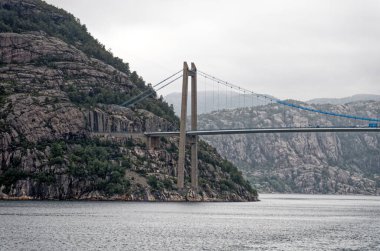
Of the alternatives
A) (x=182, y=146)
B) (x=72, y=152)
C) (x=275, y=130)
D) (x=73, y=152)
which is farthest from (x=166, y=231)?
(x=73, y=152)

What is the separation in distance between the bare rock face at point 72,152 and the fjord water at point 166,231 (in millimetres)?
27338

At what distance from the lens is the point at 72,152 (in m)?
175

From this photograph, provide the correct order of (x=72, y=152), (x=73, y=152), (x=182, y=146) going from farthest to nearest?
(x=182, y=146)
(x=73, y=152)
(x=72, y=152)

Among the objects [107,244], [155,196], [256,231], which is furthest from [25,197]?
[107,244]

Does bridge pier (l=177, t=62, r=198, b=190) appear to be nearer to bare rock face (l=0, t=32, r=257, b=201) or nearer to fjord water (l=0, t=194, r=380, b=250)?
bare rock face (l=0, t=32, r=257, b=201)

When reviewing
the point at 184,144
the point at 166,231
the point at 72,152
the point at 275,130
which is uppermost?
the point at 275,130

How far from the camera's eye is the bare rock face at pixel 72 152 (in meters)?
164

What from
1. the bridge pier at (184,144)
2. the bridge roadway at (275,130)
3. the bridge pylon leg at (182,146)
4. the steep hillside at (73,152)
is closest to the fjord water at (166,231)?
the steep hillside at (73,152)

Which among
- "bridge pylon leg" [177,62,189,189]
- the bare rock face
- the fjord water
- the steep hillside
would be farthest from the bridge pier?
the fjord water

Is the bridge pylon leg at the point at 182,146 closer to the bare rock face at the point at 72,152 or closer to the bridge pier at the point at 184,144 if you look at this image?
the bridge pier at the point at 184,144

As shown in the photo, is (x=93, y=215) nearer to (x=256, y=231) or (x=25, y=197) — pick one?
(x=256, y=231)

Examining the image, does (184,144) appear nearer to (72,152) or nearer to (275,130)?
(275,130)

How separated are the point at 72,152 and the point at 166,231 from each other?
82730 millimetres

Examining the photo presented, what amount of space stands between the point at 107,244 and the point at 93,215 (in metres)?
43.3
